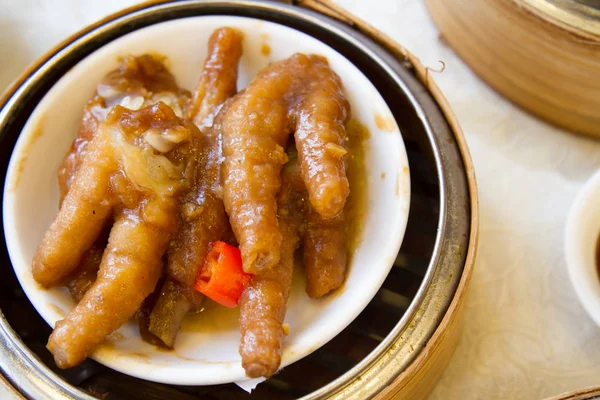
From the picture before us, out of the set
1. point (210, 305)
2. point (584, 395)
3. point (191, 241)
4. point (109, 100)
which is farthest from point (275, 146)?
point (584, 395)

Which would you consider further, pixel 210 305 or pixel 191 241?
pixel 210 305

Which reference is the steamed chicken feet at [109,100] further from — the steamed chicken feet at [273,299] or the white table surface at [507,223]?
the white table surface at [507,223]

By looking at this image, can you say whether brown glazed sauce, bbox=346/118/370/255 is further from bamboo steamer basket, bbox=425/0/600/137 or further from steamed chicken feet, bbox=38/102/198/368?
bamboo steamer basket, bbox=425/0/600/137

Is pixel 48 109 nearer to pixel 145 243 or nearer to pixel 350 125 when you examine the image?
pixel 145 243

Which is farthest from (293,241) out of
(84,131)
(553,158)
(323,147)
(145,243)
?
(553,158)

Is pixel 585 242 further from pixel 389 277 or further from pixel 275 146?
pixel 275 146
